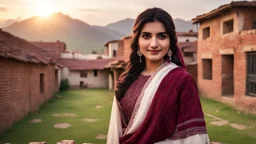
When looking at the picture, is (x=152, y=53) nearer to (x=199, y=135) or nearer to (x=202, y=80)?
(x=199, y=135)

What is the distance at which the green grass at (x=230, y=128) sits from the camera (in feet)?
23.9

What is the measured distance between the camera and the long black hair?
1781 millimetres

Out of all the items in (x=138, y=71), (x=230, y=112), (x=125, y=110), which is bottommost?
(x=230, y=112)

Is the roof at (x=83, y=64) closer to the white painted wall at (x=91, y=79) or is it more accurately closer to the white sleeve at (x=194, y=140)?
the white painted wall at (x=91, y=79)

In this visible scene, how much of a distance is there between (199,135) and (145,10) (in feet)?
3.03

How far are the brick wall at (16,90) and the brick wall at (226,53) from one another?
30.6 ft

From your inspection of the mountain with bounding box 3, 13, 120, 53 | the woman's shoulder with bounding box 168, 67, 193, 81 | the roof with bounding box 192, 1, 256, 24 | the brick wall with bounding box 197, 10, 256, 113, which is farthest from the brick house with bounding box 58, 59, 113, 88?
the mountain with bounding box 3, 13, 120, 53

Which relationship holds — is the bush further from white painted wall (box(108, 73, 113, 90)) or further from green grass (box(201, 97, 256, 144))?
green grass (box(201, 97, 256, 144))

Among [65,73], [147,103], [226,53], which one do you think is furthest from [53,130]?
[65,73]

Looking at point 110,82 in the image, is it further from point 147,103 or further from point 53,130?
point 147,103

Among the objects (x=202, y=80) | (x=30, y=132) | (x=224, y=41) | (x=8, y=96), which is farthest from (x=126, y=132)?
(x=202, y=80)

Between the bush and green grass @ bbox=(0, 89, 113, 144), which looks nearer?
green grass @ bbox=(0, 89, 113, 144)

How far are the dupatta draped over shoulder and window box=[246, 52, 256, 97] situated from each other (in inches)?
411

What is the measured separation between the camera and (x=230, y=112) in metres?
11.5
